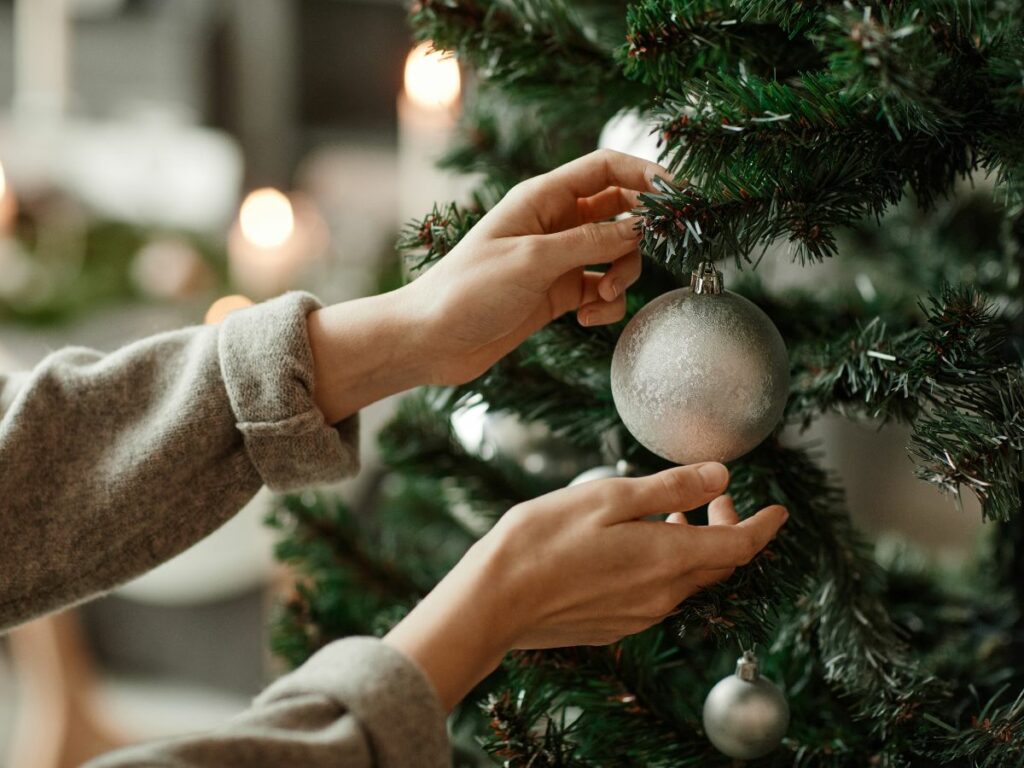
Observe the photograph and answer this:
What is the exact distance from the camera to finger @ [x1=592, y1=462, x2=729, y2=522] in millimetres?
435

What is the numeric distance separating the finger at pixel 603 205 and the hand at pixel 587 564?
17cm

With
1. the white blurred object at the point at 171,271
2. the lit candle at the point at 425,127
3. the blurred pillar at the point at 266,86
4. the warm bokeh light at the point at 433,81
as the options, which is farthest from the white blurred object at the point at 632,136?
the blurred pillar at the point at 266,86

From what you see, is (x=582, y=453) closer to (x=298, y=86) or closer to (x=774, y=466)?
(x=774, y=466)

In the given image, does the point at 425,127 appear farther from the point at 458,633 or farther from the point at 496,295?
Result: the point at 458,633

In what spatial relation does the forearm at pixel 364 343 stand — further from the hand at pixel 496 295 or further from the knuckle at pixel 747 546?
the knuckle at pixel 747 546

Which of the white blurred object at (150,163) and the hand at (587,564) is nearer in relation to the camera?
the hand at (587,564)

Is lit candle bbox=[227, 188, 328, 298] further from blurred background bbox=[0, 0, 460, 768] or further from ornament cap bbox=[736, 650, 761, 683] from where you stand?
ornament cap bbox=[736, 650, 761, 683]

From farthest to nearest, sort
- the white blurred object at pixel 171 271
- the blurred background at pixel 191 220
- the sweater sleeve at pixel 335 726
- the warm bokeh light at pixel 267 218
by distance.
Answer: the white blurred object at pixel 171 271
the warm bokeh light at pixel 267 218
the blurred background at pixel 191 220
the sweater sleeve at pixel 335 726

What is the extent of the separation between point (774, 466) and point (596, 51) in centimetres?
27

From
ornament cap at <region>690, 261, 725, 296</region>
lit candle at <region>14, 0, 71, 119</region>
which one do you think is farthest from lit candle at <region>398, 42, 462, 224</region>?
lit candle at <region>14, 0, 71, 119</region>

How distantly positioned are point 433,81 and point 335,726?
800mm

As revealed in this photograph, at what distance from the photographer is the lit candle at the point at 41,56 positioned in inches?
104

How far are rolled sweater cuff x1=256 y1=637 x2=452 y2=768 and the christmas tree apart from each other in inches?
3.0

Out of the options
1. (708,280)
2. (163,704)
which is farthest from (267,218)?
(708,280)
